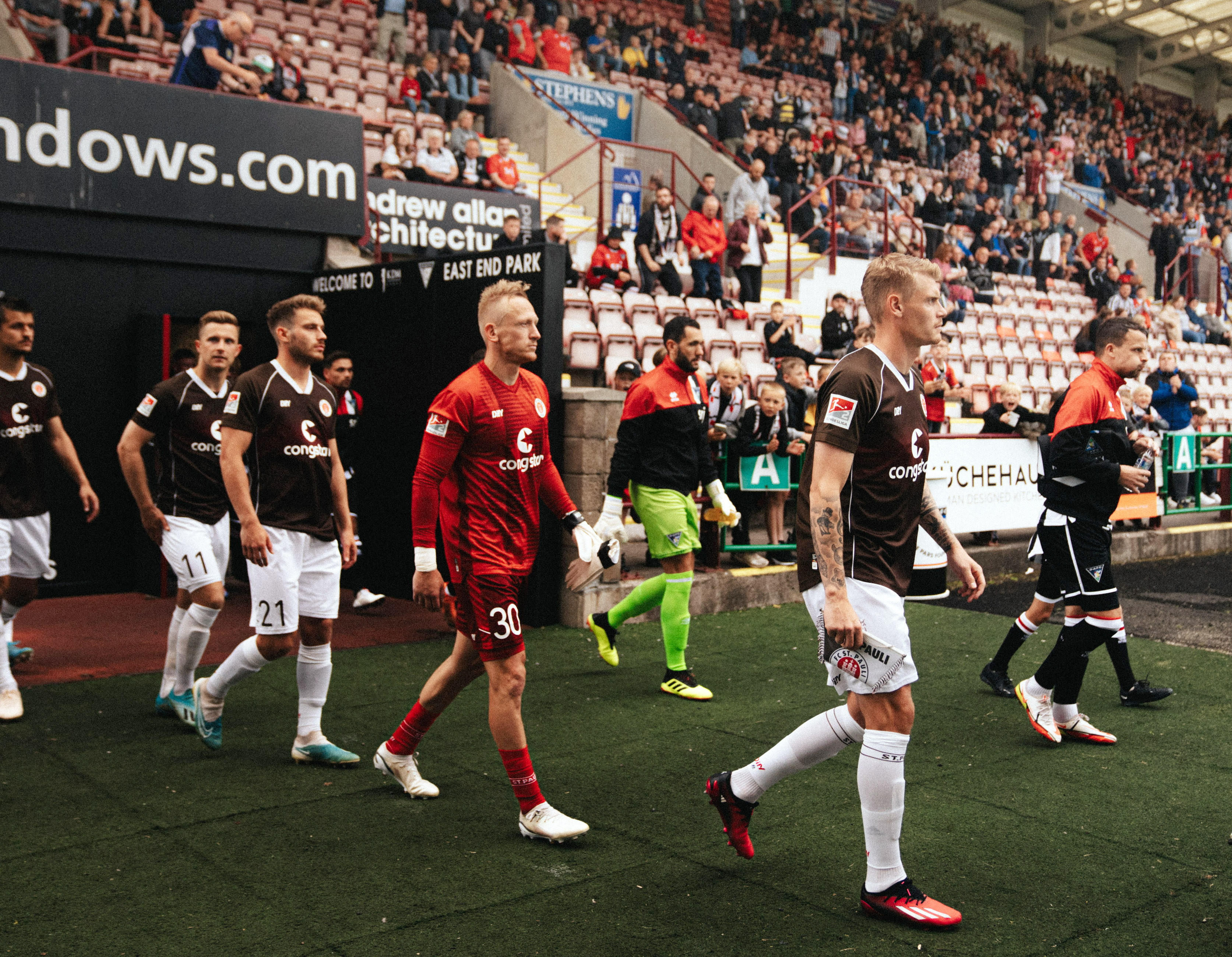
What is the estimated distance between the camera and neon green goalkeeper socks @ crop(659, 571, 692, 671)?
629 centimetres

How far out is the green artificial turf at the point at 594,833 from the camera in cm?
329

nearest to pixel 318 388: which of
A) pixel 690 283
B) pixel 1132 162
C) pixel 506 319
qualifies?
pixel 506 319

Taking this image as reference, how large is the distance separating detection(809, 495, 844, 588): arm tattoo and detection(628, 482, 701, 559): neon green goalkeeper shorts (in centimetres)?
312

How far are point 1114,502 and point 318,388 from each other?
3.90 metres

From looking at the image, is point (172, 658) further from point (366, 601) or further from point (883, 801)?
point (883, 801)

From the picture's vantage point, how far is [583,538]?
4211 mm

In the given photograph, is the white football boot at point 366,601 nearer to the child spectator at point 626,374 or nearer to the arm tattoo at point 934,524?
the child spectator at point 626,374

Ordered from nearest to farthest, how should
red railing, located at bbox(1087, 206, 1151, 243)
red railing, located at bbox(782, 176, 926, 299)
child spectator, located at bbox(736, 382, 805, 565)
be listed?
child spectator, located at bbox(736, 382, 805, 565)
red railing, located at bbox(782, 176, 926, 299)
red railing, located at bbox(1087, 206, 1151, 243)

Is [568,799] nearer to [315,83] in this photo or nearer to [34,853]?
[34,853]

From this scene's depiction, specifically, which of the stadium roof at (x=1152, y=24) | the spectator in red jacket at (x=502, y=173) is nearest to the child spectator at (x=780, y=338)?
the spectator in red jacket at (x=502, y=173)

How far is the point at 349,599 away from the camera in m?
9.09

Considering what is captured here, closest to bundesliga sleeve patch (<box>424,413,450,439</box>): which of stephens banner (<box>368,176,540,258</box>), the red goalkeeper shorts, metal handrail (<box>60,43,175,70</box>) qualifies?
the red goalkeeper shorts

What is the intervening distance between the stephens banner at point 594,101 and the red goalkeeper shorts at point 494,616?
52.6 feet

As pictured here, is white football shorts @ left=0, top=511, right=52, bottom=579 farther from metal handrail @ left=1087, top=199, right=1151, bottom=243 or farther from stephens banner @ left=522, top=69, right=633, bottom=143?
metal handrail @ left=1087, top=199, right=1151, bottom=243
